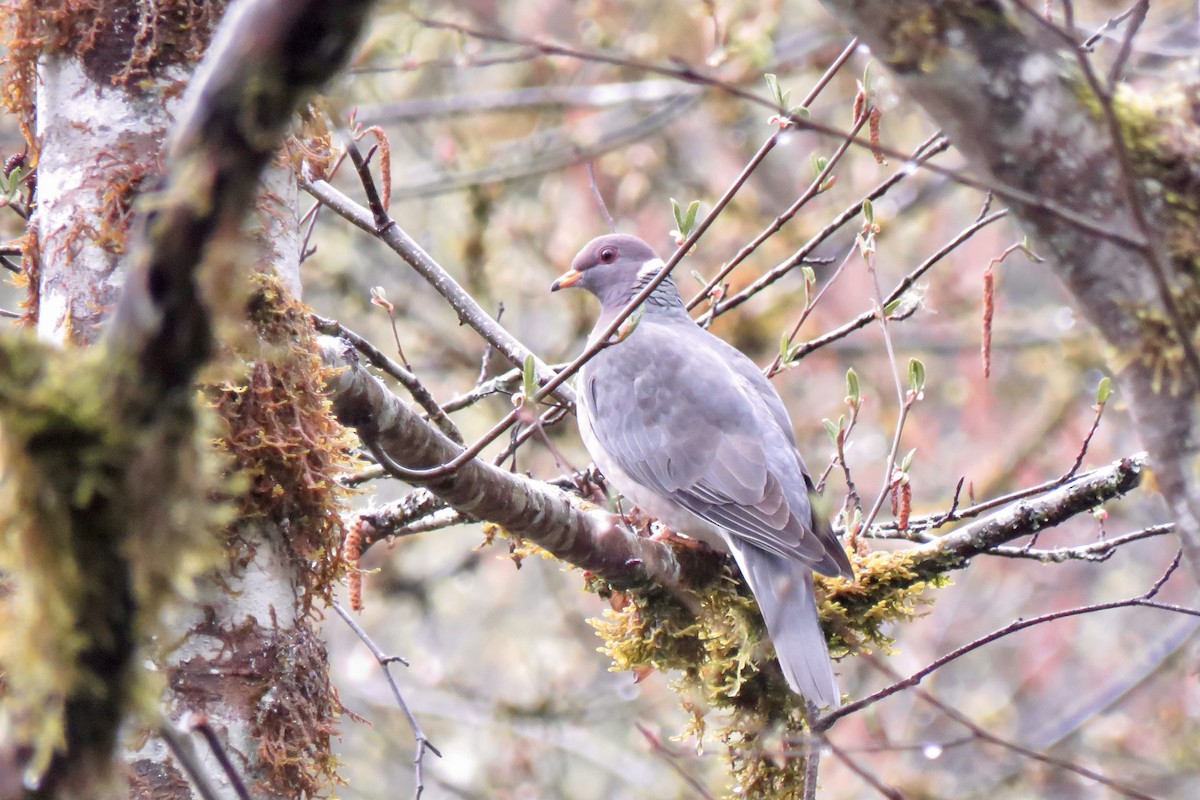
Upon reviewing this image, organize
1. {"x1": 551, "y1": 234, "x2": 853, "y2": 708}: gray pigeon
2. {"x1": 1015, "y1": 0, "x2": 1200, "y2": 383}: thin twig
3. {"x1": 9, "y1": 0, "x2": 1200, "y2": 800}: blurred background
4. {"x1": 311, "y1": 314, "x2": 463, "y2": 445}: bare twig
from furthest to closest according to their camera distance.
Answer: {"x1": 9, "y1": 0, "x2": 1200, "y2": 800}: blurred background < {"x1": 551, "y1": 234, "x2": 853, "y2": 708}: gray pigeon < {"x1": 311, "y1": 314, "x2": 463, "y2": 445}: bare twig < {"x1": 1015, "y1": 0, "x2": 1200, "y2": 383}: thin twig

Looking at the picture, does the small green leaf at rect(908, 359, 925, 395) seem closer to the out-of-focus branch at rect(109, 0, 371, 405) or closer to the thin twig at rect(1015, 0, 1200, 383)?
the thin twig at rect(1015, 0, 1200, 383)

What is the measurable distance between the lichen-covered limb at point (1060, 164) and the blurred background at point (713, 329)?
3.99 meters

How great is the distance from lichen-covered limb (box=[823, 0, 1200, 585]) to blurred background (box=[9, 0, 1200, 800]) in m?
3.99

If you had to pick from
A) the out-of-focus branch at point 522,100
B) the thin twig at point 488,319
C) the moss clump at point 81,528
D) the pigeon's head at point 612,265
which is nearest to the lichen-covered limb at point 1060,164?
the thin twig at point 488,319

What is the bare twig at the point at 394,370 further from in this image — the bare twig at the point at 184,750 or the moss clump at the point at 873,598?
the bare twig at the point at 184,750

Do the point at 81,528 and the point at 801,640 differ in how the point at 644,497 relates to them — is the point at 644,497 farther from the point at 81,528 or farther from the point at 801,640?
the point at 81,528

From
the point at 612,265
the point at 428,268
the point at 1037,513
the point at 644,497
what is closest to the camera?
the point at 1037,513

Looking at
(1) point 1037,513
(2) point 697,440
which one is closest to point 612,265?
(2) point 697,440

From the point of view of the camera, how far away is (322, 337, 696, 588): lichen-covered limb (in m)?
2.53

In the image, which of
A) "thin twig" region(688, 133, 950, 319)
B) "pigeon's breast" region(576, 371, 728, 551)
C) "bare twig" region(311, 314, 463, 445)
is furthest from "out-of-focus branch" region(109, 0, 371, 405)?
"pigeon's breast" region(576, 371, 728, 551)

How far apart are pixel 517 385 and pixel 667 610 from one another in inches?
44.0

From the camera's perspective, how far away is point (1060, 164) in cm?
160

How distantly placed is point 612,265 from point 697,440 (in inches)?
55.7

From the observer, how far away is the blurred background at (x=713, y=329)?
281 inches
